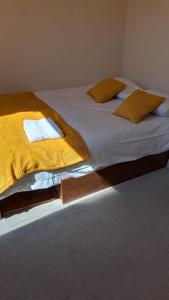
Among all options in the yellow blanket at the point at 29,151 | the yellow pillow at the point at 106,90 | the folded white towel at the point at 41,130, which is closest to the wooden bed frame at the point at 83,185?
the yellow blanket at the point at 29,151

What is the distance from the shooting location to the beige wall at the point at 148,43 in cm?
262

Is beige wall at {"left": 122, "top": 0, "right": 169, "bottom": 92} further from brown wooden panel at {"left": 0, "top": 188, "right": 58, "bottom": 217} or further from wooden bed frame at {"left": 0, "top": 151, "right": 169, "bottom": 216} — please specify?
brown wooden panel at {"left": 0, "top": 188, "right": 58, "bottom": 217}

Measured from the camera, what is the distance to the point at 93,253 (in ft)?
5.15

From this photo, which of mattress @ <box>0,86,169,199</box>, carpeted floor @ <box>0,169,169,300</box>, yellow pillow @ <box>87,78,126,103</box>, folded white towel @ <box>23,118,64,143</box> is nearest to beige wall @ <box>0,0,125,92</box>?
yellow pillow @ <box>87,78,126,103</box>

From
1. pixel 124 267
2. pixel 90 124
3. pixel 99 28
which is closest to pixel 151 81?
pixel 99 28

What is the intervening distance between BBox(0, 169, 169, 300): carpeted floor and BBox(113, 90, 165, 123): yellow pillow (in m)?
0.77

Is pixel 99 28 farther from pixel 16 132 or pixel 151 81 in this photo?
pixel 16 132

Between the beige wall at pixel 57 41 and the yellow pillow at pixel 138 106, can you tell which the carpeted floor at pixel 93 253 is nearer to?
the yellow pillow at pixel 138 106

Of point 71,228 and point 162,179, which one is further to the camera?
point 162,179

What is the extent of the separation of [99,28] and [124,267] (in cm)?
285

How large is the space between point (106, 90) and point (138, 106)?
2.14 ft

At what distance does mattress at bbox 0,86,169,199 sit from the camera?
67.8 inches

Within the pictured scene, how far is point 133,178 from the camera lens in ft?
7.47

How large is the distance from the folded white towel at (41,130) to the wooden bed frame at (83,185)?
1.27ft
